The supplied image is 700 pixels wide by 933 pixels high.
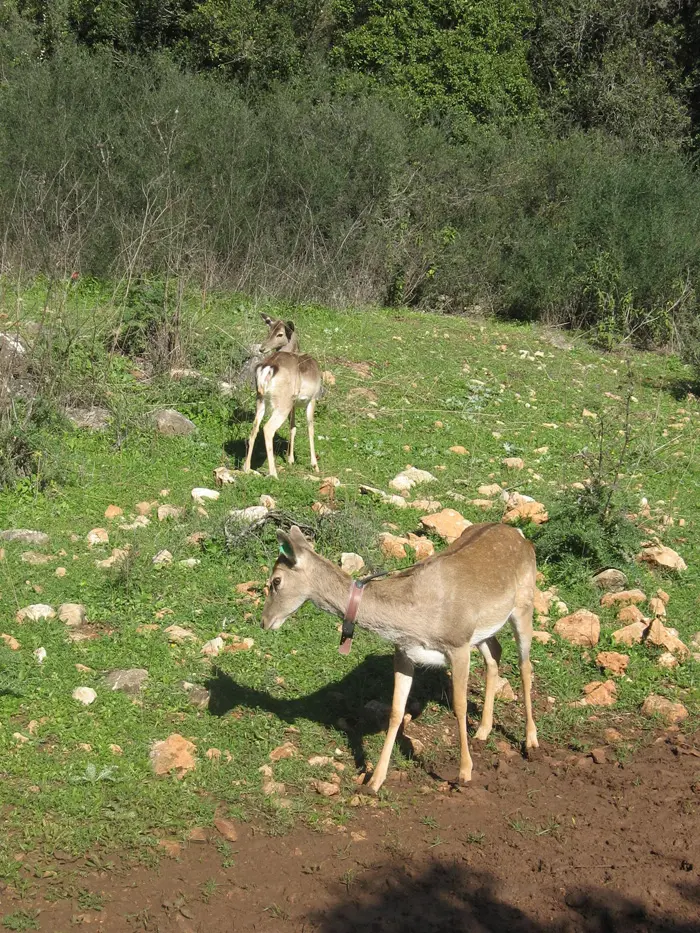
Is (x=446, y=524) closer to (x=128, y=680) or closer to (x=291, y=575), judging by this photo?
(x=291, y=575)

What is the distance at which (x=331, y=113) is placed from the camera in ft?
70.9

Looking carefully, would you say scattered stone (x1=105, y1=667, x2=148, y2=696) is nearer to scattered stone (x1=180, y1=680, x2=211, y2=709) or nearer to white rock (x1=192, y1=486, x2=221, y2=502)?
scattered stone (x1=180, y1=680, x2=211, y2=709)

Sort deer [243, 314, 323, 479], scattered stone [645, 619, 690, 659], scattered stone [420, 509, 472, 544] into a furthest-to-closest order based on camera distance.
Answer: deer [243, 314, 323, 479] < scattered stone [420, 509, 472, 544] < scattered stone [645, 619, 690, 659]

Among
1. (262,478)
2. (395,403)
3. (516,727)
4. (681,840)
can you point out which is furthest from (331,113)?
(681,840)

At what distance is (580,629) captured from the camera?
7.82m

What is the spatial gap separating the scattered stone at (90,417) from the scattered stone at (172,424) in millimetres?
519

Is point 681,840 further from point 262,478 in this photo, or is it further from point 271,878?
point 262,478

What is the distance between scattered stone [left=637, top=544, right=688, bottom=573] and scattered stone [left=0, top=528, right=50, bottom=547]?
5.05 meters

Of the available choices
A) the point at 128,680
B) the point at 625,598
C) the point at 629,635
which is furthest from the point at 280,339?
the point at 128,680

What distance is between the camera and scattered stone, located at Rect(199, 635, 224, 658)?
723 centimetres

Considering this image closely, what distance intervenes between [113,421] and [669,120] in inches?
876

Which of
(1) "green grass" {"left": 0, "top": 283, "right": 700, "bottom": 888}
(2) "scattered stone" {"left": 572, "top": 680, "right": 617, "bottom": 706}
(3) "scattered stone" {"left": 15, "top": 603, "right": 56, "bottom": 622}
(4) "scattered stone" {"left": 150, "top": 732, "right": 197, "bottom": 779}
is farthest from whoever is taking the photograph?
(3) "scattered stone" {"left": 15, "top": 603, "right": 56, "bottom": 622}

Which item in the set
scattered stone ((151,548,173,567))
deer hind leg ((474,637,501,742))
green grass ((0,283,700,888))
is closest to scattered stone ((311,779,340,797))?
green grass ((0,283,700,888))

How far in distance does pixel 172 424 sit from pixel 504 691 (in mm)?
5492
